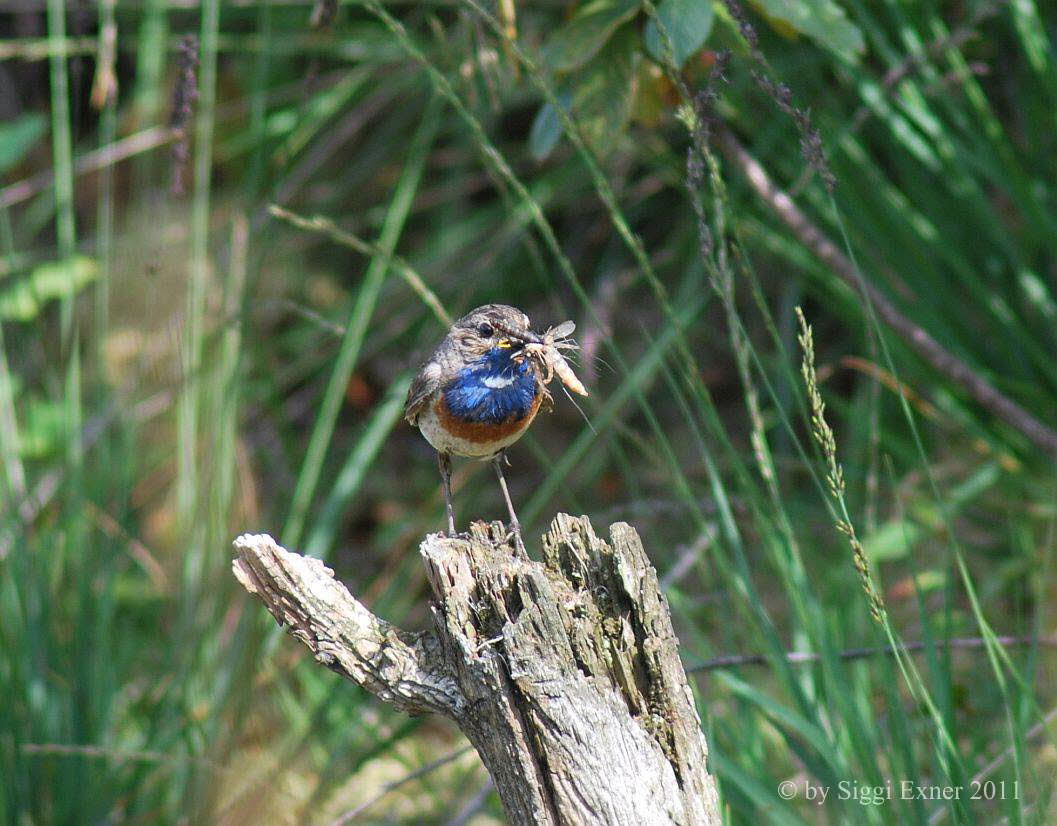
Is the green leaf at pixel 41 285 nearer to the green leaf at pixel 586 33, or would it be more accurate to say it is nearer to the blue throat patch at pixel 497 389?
the blue throat patch at pixel 497 389

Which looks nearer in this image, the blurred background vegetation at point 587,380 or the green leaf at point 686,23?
the green leaf at point 686,23

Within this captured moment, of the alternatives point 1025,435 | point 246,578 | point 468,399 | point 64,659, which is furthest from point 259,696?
point 1025,435

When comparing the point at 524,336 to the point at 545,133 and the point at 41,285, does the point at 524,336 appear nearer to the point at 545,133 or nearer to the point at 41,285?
the point at 545,133

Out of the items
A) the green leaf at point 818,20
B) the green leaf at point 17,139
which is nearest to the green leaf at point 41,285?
the green leaf at point 17,139

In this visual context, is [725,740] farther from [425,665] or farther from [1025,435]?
[1025,435]

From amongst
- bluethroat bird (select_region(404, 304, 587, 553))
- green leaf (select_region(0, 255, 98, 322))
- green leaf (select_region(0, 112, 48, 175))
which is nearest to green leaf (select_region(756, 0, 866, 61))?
bluethroat bird (select_region(404, 304, 587, 553))

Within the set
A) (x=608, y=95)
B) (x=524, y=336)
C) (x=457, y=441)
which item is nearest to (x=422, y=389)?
(x=457, y=441)
